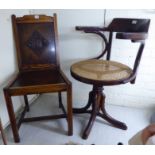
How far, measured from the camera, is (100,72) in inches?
59.9

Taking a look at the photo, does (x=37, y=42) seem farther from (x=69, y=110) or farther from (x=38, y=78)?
(x=69, y=110)

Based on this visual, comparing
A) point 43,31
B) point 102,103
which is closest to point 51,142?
point 102,103

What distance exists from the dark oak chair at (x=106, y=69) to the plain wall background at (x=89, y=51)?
0.09 metres

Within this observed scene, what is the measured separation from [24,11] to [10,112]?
1.00m

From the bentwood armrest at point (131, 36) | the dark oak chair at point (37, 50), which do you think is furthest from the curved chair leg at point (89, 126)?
the bentwood armrest at point (131, 36)

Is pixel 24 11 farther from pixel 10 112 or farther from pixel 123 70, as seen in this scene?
pixel 123 70

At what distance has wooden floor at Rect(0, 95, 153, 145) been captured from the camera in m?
1.57

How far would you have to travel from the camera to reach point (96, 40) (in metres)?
1.86

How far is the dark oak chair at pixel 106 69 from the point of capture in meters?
1.43

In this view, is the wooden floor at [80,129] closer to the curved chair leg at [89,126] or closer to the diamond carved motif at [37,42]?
the curved chair leg at [89,126]

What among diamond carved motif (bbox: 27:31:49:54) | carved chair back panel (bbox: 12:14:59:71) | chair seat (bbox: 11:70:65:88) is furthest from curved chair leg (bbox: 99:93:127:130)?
diamond carved motif (bbox: 27:31:49:54)

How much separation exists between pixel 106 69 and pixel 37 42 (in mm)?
693

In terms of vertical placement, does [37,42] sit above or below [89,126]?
above

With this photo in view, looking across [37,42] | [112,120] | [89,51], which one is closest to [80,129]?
[112,120]
